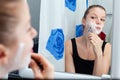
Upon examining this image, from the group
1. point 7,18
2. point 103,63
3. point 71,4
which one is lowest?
point 103,63

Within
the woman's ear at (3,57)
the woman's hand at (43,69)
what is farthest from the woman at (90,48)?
the woman's ear at (3,57)

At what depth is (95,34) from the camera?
0.94m

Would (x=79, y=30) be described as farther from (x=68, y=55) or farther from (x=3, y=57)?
(x=3, y=57)

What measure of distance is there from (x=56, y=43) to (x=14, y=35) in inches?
23.9

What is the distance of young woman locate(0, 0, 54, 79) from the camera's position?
448mm

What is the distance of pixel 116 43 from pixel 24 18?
1.09ft

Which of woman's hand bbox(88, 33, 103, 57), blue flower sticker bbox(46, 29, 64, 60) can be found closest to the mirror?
blue flower sticker bbox(46, 29, 64, 60)

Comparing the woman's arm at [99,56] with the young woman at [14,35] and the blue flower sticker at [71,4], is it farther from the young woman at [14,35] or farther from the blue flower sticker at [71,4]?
the young woman at [14,35]

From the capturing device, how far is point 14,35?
0.46 metres

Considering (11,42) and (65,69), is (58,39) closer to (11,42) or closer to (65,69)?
(65,69)

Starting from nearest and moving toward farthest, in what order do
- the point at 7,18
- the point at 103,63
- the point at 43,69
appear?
the point at 7,18 < the point at 43,69 < the point at 103,63

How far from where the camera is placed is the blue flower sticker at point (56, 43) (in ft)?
3.44

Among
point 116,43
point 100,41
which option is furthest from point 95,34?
point 116,43

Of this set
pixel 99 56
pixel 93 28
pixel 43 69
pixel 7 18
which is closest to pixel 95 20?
pixel 93 28
